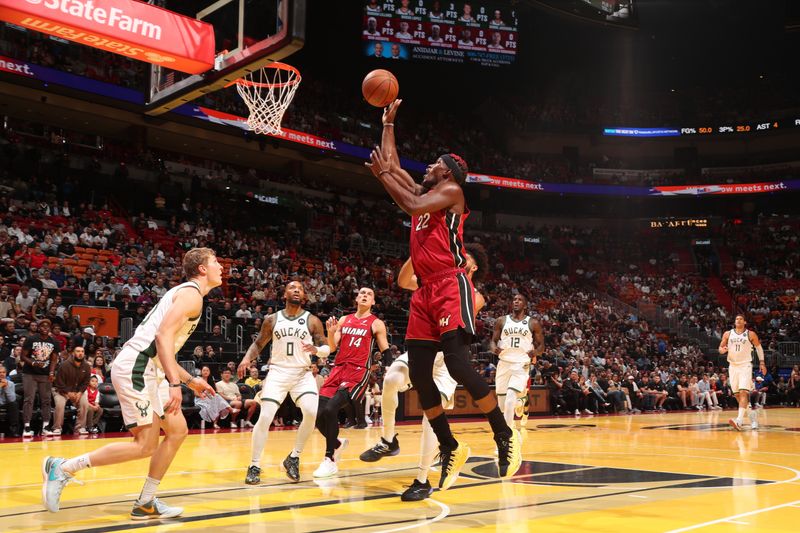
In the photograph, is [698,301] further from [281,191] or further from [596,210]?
[281,191]

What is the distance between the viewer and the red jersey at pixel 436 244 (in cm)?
576

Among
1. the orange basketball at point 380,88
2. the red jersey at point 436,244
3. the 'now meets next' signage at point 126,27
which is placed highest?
the 'now meets next' signage at point 126,27

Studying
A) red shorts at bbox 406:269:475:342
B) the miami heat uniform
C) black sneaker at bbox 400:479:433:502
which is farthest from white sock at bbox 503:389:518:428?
red shorts at bbox 406:269:475:342

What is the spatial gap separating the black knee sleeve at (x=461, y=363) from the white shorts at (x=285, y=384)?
2.51 m

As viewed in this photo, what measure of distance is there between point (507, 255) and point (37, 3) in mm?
30173

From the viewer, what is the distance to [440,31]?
31953mm

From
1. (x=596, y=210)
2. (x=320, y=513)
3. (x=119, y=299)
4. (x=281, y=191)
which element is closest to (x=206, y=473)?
(x=320, y=513)

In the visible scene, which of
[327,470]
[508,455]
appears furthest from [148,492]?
[508,455]

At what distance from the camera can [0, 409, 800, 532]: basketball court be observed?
201 inches

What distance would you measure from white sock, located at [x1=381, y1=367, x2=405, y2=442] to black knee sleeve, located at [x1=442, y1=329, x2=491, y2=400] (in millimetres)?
2547

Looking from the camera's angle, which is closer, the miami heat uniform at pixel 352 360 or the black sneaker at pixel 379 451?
the black sneaker at pixel 379 451

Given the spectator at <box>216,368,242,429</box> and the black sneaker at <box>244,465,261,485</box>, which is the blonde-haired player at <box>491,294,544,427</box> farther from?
the spectator at <box>216,368,242,429</box>

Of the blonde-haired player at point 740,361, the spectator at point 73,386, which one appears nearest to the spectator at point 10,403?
the spectator at point 73,386

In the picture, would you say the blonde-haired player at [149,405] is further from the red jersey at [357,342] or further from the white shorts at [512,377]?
the white shorts at [512,377]
